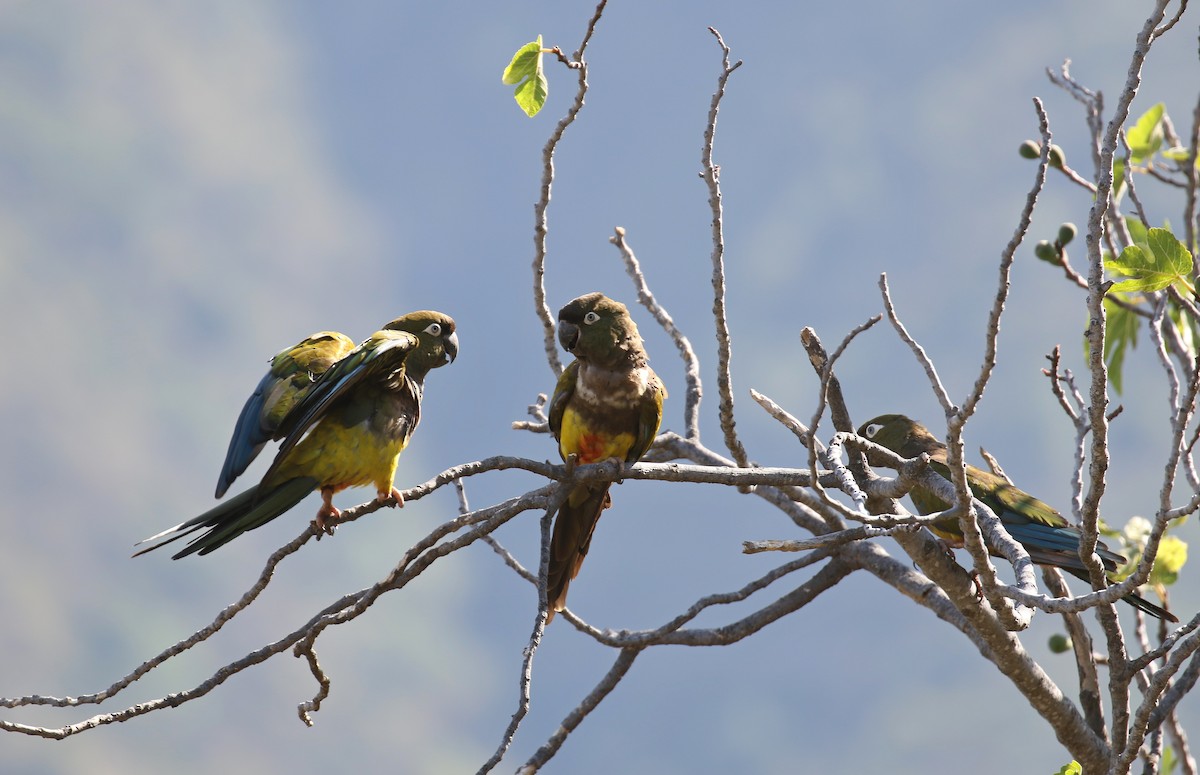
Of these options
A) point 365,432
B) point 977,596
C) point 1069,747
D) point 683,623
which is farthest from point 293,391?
point 1069,747

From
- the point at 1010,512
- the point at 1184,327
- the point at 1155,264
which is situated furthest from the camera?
the point at 1184,327

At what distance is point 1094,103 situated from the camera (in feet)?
17.5

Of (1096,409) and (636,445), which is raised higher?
(636,445)

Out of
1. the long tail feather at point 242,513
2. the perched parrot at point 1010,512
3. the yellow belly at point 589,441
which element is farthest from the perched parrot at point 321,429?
the perched parrot at point 1010,512

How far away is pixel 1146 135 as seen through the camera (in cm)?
568

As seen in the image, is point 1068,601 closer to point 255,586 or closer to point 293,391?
point 255,586

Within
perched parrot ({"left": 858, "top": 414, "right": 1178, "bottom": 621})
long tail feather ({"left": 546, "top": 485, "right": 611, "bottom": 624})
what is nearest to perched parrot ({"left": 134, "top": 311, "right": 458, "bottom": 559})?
long tail feather ({"left": 546, "top": 485, "right": 611, "bottom": 624})

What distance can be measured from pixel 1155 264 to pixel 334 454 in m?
3.58

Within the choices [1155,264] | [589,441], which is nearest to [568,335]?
[589,441]

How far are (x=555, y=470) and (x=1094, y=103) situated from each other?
11.8 ft

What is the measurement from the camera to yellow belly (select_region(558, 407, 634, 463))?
16.8ft

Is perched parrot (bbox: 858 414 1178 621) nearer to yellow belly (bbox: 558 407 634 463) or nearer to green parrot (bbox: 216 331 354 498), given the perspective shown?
yellow belly (bbox: 558 407 634 463)

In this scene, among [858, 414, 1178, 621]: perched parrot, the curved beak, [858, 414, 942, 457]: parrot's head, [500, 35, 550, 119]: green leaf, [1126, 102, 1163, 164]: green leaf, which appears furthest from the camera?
[858, 414, 942, 457]: parrot's head

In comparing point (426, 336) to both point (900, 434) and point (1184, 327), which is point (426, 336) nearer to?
point (900, 434)
